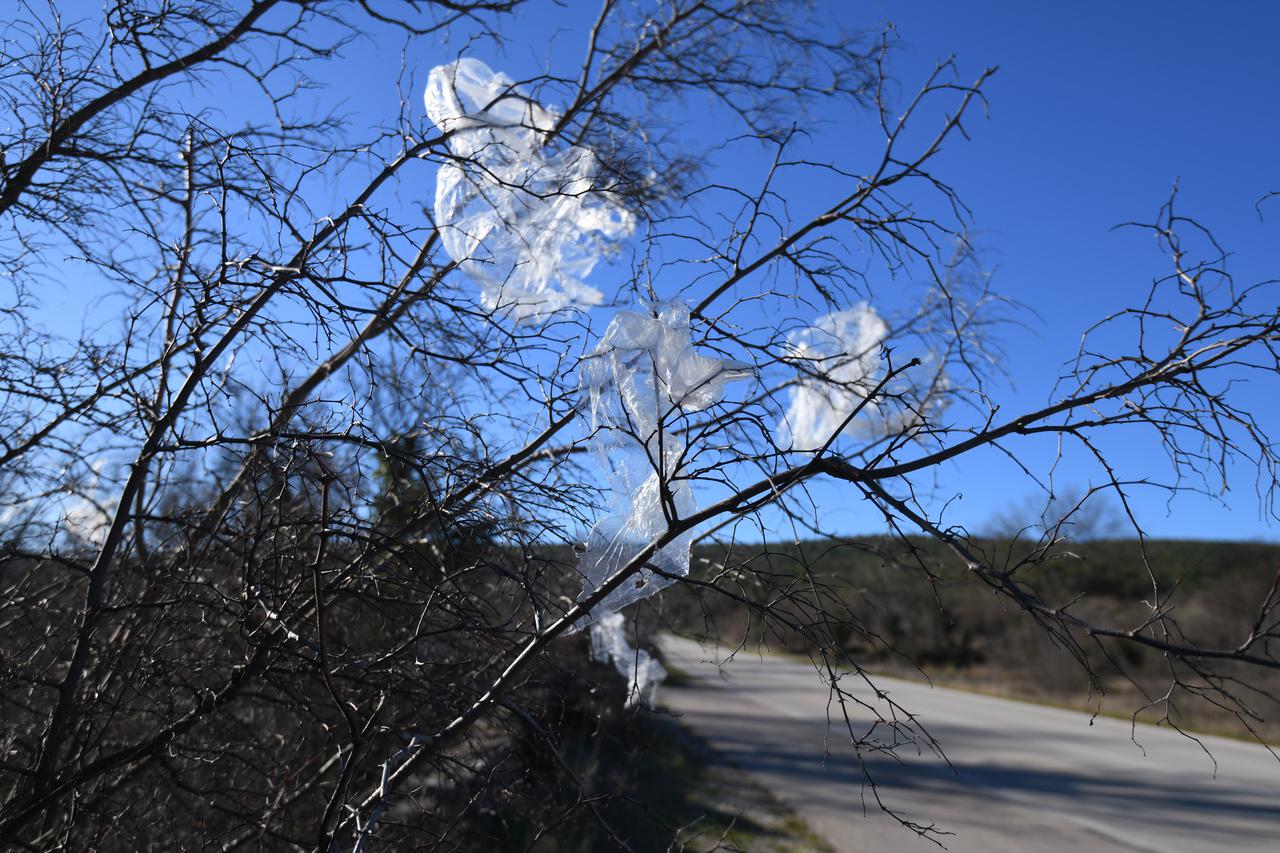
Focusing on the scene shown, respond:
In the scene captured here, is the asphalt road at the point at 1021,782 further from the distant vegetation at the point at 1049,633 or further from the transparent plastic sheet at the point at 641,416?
the transparent plastic sheet at the point at 641,416

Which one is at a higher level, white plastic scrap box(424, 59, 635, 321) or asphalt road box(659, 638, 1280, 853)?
white plastic scrap box(424, 59, 635, 321)

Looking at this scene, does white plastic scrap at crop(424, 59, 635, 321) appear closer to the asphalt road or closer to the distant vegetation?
the distant vegetation

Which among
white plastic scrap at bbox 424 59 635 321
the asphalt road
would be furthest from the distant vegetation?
white plastic scrap at bbox 424 59 635 321

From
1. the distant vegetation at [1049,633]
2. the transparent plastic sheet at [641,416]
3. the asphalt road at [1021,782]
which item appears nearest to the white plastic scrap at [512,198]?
the transparent plastic sheet at [641,416]

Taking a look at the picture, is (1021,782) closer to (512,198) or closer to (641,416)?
(512,198)

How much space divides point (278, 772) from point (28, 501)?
1.40 meters

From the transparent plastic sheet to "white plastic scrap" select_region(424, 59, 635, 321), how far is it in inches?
36.0

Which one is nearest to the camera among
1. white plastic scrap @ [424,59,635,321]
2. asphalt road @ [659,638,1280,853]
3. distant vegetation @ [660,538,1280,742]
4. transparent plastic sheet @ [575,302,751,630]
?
transparent plastic sheet @ [575,302,751,630]

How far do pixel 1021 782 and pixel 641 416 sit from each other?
37.7 ft

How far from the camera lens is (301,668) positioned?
8.81ft

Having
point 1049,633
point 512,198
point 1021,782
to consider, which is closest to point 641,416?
point 1049,633

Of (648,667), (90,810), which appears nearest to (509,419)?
(90,810)

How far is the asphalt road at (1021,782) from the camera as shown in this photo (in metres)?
9.05

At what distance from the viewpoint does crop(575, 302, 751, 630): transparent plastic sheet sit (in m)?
2.21
